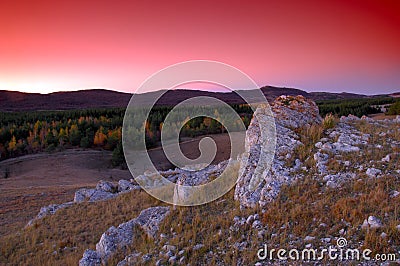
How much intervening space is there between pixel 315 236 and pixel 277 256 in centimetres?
65

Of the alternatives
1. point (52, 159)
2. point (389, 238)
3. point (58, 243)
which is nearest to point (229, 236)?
point (389, 238)

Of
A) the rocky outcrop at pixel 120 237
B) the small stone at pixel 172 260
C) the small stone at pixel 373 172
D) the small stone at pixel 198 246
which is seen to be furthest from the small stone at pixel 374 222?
the rocky outcrop at pixel 120 237

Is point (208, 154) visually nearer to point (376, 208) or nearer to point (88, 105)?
point (376, 208)

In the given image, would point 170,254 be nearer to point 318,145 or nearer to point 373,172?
point 373,172

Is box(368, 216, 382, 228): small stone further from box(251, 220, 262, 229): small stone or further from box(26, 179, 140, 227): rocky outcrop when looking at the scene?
box(26, 179, 140, 227): rocky outcrop

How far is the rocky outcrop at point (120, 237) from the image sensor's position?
5.98 metres

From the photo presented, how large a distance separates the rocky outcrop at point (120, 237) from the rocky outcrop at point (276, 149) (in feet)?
5.87

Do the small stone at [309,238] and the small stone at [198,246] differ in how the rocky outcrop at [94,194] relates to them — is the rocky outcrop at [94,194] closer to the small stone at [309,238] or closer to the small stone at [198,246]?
the small stone at [198,246]

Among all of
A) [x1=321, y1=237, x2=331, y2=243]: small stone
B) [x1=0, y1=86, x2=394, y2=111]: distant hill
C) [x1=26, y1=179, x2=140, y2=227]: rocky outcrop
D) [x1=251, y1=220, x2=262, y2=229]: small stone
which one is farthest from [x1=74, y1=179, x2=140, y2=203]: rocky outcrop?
[x1=0, y1=86, x2=394, y2=111]: distant hill
